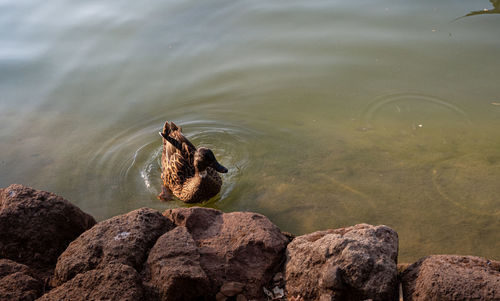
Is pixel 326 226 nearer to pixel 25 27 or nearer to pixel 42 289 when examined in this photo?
pixel 42 289

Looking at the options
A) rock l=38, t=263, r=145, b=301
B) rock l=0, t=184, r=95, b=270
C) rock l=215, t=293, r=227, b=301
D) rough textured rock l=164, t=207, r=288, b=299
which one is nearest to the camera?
rock l=38, t=263, r=145, b=301

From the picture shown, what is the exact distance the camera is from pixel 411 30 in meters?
7.64

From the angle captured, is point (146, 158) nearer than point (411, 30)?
Yes

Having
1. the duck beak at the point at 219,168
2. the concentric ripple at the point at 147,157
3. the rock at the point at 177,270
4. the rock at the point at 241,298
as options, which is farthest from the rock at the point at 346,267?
the concentric ripple at the point at 147,157

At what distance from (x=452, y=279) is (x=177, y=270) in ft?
5.60

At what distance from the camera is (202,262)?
3189 millimetres

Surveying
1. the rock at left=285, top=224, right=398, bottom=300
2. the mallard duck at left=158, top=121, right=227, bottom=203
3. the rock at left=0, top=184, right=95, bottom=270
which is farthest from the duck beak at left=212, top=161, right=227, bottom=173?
the rock at left=285, top=224, right=398, bottom=300

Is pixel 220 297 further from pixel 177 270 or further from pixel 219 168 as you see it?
pixel 219 168

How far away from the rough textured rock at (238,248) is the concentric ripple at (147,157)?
1768 millimetres

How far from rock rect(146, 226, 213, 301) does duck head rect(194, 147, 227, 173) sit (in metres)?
1.88

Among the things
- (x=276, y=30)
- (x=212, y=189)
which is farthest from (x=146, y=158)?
(x=276, y=30)

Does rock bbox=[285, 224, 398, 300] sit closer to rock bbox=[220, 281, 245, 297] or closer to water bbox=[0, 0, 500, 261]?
rock bbox=[220, 281, 245, 297]

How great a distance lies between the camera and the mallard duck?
5.13m

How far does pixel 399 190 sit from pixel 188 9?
19.3 feet
